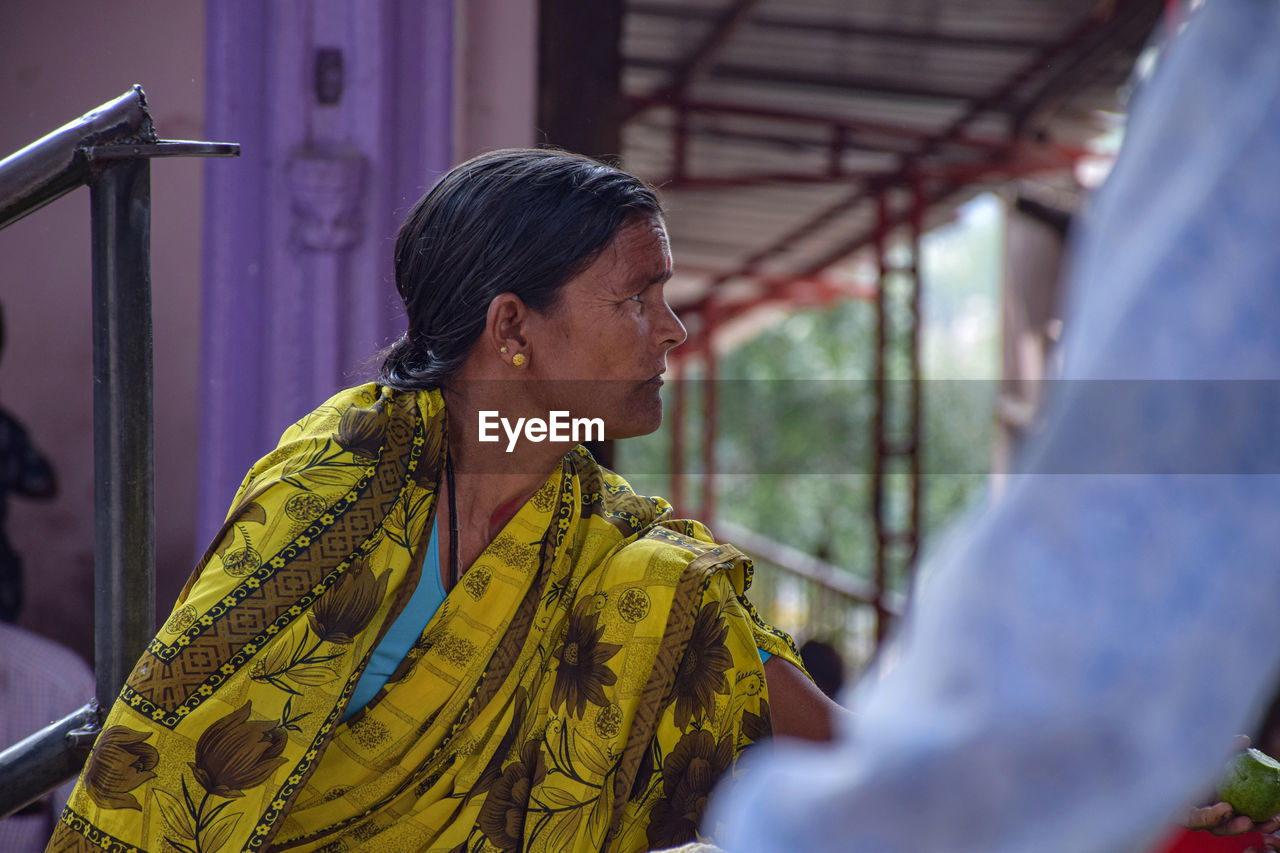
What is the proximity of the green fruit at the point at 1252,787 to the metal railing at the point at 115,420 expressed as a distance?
4.49ft

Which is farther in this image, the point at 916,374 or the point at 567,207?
the point at 916,374

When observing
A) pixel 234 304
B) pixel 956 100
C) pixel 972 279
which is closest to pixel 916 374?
pixel 956 100

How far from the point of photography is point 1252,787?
1.35 meters

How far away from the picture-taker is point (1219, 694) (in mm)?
550

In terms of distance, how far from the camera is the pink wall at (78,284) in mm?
2561

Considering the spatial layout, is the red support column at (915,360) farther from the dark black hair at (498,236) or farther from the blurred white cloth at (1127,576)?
the blurred white cloth at (1127,576)

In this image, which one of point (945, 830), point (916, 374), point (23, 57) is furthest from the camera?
point (916, 374)

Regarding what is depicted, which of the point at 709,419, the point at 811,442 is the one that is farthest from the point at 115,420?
the point at 811,442

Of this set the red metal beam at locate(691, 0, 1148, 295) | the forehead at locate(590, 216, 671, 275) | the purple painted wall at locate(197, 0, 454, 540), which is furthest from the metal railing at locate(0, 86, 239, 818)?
the red metal beam at locate(691, 0, 1148, 295)

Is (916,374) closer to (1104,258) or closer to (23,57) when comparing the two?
(23,57)

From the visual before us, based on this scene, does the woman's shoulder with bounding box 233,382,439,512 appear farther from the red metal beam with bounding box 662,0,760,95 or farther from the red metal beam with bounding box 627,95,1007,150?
the red metal beam with bounding box 627,95,1007,150

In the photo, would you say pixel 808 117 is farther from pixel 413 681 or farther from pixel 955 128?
pixel 413 681

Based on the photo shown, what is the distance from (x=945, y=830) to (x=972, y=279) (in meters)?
41.8

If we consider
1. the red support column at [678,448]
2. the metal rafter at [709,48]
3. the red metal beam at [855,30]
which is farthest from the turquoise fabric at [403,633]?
the red support column at [678,448]
